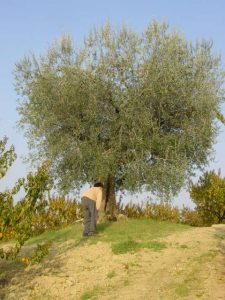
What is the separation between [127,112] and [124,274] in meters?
8.23

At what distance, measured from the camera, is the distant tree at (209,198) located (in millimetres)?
26125

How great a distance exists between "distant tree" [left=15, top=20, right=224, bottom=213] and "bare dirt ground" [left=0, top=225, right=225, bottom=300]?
4.22 metres

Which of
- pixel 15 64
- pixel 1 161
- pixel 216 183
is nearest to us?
pixel 1 161

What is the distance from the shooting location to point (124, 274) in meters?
14.3

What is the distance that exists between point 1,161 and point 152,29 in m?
11.5

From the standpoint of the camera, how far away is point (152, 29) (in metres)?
22.1

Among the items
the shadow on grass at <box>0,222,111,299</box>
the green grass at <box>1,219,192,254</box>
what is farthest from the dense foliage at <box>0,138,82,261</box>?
the green grass at <box>1,219,192,254</box>

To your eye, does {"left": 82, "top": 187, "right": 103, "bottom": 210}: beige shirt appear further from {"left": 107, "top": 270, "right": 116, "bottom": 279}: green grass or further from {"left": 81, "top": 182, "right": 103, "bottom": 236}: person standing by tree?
{"left": 107, "top": 270, "right": 116, "bottom": 279}: green grass

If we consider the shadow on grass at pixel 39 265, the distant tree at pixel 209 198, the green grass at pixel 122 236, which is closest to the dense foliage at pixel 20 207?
the shadow on grass at pixel 39 265

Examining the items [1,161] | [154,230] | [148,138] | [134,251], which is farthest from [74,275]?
[148,138]

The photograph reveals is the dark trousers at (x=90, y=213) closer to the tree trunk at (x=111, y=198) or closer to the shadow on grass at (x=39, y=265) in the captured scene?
the shadow on grass at (x=39, y=265)

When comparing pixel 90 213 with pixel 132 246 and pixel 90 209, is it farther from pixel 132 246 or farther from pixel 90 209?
pixel 132 246

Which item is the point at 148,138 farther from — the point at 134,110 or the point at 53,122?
the point at 53,122

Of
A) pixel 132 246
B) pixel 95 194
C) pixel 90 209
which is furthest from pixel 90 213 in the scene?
pixel 132 246
